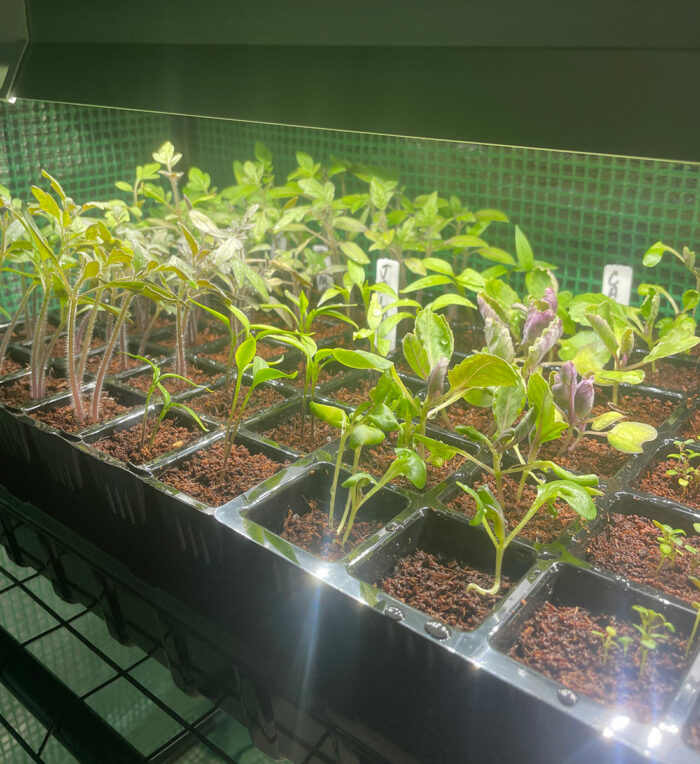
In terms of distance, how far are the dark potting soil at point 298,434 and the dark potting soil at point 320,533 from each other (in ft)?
0.45

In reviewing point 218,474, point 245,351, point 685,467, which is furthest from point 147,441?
point 685,467

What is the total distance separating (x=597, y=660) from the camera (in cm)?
65

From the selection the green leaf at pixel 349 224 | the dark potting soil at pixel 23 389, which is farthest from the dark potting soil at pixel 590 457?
the dark potting soil at pixel 23 389

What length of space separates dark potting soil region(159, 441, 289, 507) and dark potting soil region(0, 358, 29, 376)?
1.78 feet

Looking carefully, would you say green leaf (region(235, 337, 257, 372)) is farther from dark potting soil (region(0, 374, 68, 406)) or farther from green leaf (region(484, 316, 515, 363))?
dark potting soil (region(0, 374, 68, 406))

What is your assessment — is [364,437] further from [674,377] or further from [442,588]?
[674,377]

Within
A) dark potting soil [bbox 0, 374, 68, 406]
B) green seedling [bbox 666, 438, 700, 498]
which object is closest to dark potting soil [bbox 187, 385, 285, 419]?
dark potting soil [bbox 0, 374, 68, 406]

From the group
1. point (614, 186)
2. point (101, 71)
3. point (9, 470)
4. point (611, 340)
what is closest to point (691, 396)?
point (611, 340)

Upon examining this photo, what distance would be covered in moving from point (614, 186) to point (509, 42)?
818mm

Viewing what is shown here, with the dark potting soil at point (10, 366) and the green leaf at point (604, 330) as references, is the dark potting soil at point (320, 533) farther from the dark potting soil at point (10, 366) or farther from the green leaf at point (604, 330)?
the dark potting soil at point (10, 366)

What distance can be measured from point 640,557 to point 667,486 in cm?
17

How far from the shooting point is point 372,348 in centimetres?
124

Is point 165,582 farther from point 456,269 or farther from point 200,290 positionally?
point 456,269

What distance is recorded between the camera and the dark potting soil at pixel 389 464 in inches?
36.5
